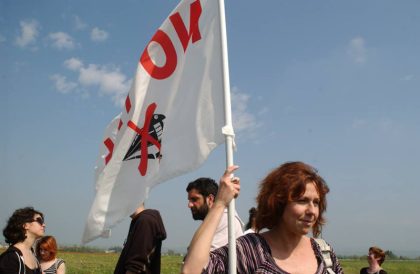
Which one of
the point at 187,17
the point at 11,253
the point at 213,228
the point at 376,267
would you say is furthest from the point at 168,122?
the point at 376,267

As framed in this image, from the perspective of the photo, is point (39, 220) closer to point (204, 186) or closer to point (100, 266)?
point (204, 186)

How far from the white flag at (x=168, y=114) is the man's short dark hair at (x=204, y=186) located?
1288mm

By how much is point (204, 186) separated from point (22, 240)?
2360 millimetres

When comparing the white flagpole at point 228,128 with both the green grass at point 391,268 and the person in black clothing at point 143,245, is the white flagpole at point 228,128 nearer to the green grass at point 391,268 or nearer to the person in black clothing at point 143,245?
the person in black clothing at point 143,245

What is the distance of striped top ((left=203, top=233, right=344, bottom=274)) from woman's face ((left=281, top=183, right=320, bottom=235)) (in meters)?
0.20

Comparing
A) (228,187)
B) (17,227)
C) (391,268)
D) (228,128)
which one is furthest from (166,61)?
(391,268)

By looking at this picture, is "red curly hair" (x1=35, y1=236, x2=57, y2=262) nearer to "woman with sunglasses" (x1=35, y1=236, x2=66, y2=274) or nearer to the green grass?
"woman with sunglasses" (x1=35, y1=236, x2=66, y2=274)

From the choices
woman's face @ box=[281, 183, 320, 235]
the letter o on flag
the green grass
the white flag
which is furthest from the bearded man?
the green grass

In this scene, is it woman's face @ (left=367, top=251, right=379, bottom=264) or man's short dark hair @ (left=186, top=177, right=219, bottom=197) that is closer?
man's short dark hair @ (left=186, top=177, right=219, bottom=197)

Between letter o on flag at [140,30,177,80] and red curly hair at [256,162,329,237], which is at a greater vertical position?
letter o on flag at [140,30,177,80]

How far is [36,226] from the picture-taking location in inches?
218

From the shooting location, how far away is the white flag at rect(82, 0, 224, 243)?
10.2ft

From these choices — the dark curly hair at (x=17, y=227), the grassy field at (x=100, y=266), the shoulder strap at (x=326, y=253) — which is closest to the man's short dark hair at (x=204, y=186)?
the shoulder strap at (x=326, y=253)

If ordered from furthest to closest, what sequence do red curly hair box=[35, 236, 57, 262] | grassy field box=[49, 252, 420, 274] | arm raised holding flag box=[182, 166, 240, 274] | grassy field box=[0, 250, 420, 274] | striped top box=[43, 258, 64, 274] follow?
1. grassy field box=[49, 252, 420, 274]
2. grassy field box=[0, 250, 420, 274]
3. red curly hair box=[35, 236, 57, 262]
4. striped top box=[43, 258, 64, 274]
5. arm raised holding flag box=[182, 166, 240, 274]
